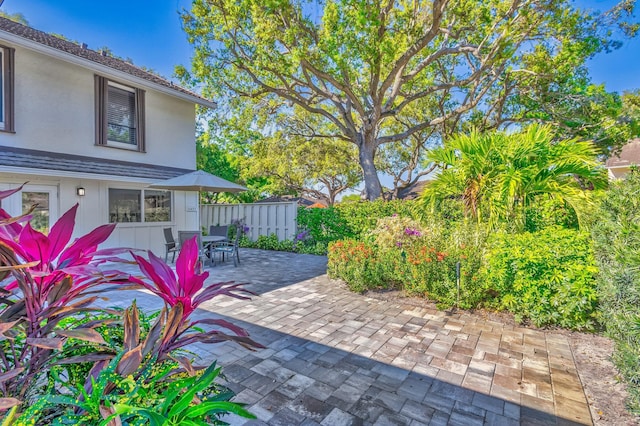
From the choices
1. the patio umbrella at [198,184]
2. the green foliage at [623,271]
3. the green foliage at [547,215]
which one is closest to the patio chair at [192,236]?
the patio umbrella at [198,184]

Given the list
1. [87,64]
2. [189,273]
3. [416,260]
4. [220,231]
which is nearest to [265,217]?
[220,231]

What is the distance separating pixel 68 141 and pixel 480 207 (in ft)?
Answer: 33.9

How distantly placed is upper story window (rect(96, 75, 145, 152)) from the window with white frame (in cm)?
144

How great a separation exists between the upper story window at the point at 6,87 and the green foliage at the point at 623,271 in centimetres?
1131

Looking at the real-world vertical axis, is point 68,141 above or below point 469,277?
above

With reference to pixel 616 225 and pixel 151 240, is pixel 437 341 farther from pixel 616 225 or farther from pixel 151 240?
pixel 151 240

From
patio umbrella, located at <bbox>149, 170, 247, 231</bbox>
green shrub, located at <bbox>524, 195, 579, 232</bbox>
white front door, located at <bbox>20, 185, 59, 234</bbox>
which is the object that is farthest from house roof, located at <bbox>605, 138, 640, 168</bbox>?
white front door, located at <bbox>20, 185, 59, 234</bbox>

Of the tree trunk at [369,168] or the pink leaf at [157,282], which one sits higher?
the tree trunk at [369,168]

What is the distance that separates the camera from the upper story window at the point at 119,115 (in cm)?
897

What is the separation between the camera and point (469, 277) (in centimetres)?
481

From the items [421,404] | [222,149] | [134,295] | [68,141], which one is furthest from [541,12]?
[222,149]

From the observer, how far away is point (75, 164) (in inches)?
316

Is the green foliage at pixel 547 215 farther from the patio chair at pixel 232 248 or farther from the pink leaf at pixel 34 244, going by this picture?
the patio chair at pixel 232 248

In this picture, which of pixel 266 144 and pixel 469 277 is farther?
pixel 266 144
